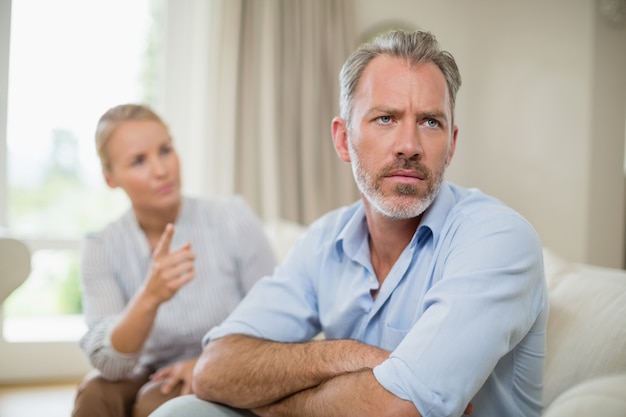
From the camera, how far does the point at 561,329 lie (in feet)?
3.88

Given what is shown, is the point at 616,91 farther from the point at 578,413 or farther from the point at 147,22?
the point at 147,22

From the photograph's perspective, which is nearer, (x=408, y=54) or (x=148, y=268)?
(x=408, y=54)

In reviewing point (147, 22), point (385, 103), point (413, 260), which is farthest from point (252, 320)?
point (147, 22)

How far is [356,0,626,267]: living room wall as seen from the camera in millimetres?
1893

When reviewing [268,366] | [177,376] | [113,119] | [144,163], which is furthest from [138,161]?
[268,366]

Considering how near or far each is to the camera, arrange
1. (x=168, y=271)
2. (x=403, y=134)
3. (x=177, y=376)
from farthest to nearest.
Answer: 1. (x=177, y=376)
2. (x=168, y=271)
3. (x=403, y=134)

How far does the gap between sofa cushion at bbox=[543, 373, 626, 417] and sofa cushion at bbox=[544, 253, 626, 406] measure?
1.12 feet

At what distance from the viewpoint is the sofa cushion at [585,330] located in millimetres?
1085

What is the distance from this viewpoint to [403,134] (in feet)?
3.49

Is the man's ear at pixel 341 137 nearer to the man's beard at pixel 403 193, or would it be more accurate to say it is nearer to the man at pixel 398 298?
the man at pixel 398 298

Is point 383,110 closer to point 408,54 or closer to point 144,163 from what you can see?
point 408,54

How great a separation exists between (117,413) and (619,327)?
1276 mm

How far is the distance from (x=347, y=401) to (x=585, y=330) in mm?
503

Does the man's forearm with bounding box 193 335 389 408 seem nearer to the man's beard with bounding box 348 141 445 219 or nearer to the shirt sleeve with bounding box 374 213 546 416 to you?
the shirt sleeve with bounding box 374 213 546 416
